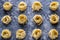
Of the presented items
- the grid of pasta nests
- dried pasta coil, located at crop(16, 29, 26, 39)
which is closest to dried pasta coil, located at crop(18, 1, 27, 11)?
the grid of pasta nests

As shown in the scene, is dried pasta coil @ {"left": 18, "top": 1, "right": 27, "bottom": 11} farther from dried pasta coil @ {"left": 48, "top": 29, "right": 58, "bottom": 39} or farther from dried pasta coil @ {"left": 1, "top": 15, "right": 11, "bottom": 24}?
Result: dried pasta coil @ {"left": 48, "top": 29, "right": 58, "bottom": 39}

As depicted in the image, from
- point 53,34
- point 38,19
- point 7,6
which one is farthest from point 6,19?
point 53,34

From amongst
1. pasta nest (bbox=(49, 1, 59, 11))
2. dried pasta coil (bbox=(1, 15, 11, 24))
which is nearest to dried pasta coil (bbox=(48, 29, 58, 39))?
pasta nest (bbox=(49, 1, 59, 11))

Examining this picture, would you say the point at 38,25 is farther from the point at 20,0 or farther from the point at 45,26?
the point at 20,0

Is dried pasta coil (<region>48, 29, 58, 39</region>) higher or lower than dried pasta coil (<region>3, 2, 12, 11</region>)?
lower

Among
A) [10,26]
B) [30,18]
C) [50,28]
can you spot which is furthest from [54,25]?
[10,26]

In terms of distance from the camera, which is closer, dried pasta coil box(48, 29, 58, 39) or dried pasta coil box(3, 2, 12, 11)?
dried pasta coil box(48, 29, 58, 39)

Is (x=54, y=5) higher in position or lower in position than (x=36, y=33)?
higher

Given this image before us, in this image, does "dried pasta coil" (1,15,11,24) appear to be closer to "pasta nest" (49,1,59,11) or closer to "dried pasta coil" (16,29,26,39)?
"dried pasta coil" (16,29,26,39)

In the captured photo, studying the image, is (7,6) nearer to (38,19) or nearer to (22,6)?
(22,6)

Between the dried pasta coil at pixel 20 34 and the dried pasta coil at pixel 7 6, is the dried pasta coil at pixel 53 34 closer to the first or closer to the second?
the dried pasta coil at pixel 20 34

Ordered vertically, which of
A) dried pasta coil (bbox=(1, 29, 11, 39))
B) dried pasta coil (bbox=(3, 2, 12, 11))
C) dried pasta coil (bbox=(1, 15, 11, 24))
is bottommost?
dried pasta coil (bbox=(1, 29, 11, 39))
